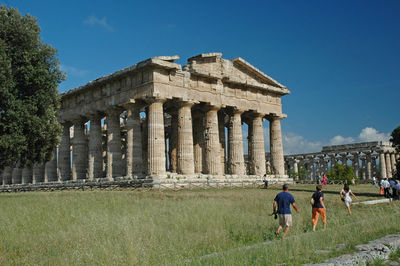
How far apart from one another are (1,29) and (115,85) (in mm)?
13515

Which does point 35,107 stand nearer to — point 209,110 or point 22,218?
point 22,218

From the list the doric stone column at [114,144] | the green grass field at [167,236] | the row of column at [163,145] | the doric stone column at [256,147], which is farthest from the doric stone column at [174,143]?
the green grass field at [167,236]

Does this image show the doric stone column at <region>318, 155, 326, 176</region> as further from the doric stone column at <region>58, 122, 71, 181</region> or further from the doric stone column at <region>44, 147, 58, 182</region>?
the doric stone column at <region>58, 122, 71, 181</region>

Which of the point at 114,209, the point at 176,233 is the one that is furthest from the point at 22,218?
the point at 176,233

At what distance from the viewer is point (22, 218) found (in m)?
14.4

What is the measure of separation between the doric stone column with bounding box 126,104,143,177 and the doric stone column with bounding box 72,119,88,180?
875 centimetres

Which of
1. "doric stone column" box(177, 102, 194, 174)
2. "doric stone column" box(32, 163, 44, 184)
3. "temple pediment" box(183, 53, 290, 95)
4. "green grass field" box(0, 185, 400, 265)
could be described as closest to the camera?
A: "green grass field" box(0, 185, 400, 265)

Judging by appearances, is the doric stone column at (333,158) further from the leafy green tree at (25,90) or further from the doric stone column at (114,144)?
the leafy green tree at (25,90)

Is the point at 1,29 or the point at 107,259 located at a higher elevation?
the point at 1,29

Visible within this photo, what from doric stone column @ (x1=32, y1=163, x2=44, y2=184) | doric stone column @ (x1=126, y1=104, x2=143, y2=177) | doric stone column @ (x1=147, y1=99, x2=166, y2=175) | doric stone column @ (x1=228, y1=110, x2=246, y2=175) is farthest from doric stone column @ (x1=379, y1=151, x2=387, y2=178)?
doric stone column @ (x1=32, y1=163, x2=44, y2=184)

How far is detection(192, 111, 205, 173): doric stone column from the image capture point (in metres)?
38.8

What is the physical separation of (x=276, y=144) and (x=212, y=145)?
9837 millimetres

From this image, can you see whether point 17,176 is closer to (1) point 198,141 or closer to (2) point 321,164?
(1) point 198,141

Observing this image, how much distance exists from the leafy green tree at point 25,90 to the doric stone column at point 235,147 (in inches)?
701
